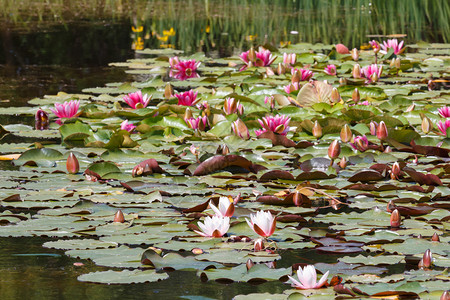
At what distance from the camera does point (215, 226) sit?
8.48 feet

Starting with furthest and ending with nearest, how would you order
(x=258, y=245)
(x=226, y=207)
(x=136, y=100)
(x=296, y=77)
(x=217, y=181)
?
1. (x=296, y=77)
2. (x=136, y=100)
3. (x=217, y=181)
4. (x=226, y=207)
5. (x=258, y=245)

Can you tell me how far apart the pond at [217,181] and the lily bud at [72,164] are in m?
0.03

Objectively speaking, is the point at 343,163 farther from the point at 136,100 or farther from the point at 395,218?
the point at 136,100

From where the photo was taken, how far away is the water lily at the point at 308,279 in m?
2.09

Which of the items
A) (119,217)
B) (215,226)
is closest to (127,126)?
(119,217)

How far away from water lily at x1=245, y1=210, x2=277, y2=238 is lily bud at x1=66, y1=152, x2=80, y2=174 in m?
1.20

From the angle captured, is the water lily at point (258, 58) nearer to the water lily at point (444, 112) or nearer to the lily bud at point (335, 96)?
the lily bud at point (335, 96)

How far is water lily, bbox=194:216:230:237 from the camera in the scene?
102 inches

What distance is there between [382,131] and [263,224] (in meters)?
1.59

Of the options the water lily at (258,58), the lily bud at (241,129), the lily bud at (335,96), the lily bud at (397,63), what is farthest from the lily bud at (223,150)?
the lily bud at (397,63)

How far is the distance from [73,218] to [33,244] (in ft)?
0.86

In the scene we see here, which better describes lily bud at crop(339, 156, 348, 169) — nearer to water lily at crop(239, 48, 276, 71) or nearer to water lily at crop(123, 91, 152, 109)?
water lily at crop(123, 91, 152, 109)

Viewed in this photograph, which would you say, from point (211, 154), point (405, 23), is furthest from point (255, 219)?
point (405, 23)

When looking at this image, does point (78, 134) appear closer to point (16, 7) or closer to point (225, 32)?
point (225, 32)
